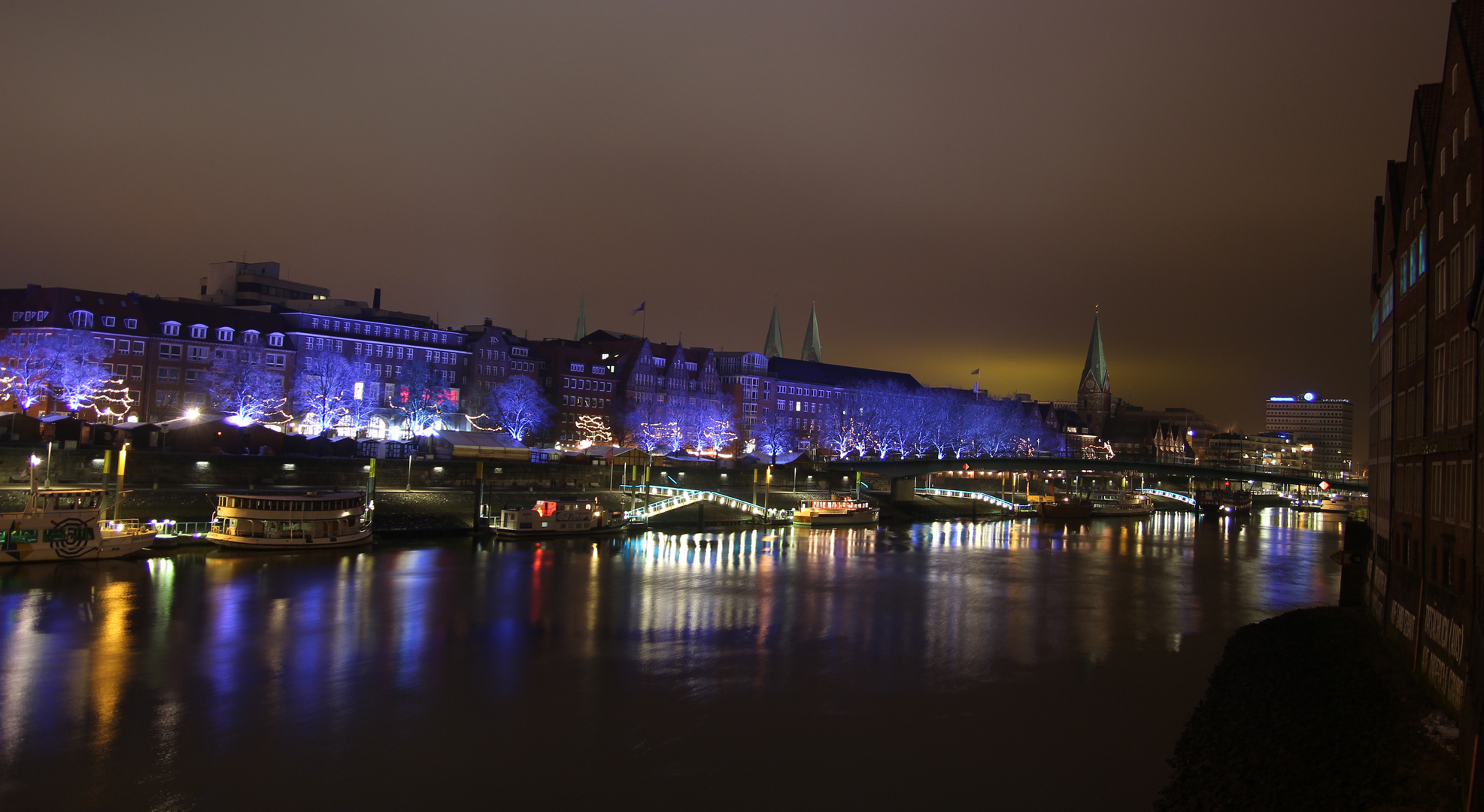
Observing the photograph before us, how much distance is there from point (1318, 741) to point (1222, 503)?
11865cm

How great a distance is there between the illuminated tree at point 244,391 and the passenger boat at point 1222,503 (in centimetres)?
10030

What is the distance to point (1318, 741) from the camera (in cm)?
2205

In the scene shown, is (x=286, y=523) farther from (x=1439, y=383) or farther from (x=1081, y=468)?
(x=1081, y=468)

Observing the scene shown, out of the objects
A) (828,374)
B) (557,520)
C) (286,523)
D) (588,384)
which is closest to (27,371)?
(286,523)

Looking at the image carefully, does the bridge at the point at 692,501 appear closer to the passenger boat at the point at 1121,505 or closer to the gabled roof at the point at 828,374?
the passenger boat at the point at 1121,505

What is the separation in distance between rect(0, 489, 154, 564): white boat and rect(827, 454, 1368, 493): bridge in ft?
224

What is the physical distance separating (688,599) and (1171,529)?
69157mm

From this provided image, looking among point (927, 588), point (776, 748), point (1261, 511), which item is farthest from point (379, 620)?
point (1261, 511)

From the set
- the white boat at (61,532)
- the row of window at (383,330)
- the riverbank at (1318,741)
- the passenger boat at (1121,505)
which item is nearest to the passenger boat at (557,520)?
the white boat at (61,532)

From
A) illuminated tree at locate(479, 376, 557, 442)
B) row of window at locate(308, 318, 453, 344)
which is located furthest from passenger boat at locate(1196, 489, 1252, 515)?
row of window at locate(308, 318, 453, 344)

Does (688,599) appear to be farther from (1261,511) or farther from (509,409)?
(1261,511)

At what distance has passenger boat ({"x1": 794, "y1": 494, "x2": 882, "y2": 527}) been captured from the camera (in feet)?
282

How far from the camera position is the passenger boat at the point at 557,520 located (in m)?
65.0

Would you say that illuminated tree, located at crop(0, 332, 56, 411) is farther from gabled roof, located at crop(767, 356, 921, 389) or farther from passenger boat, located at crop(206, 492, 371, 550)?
gabled roof, located at crop(767, 356, 921, 389)
